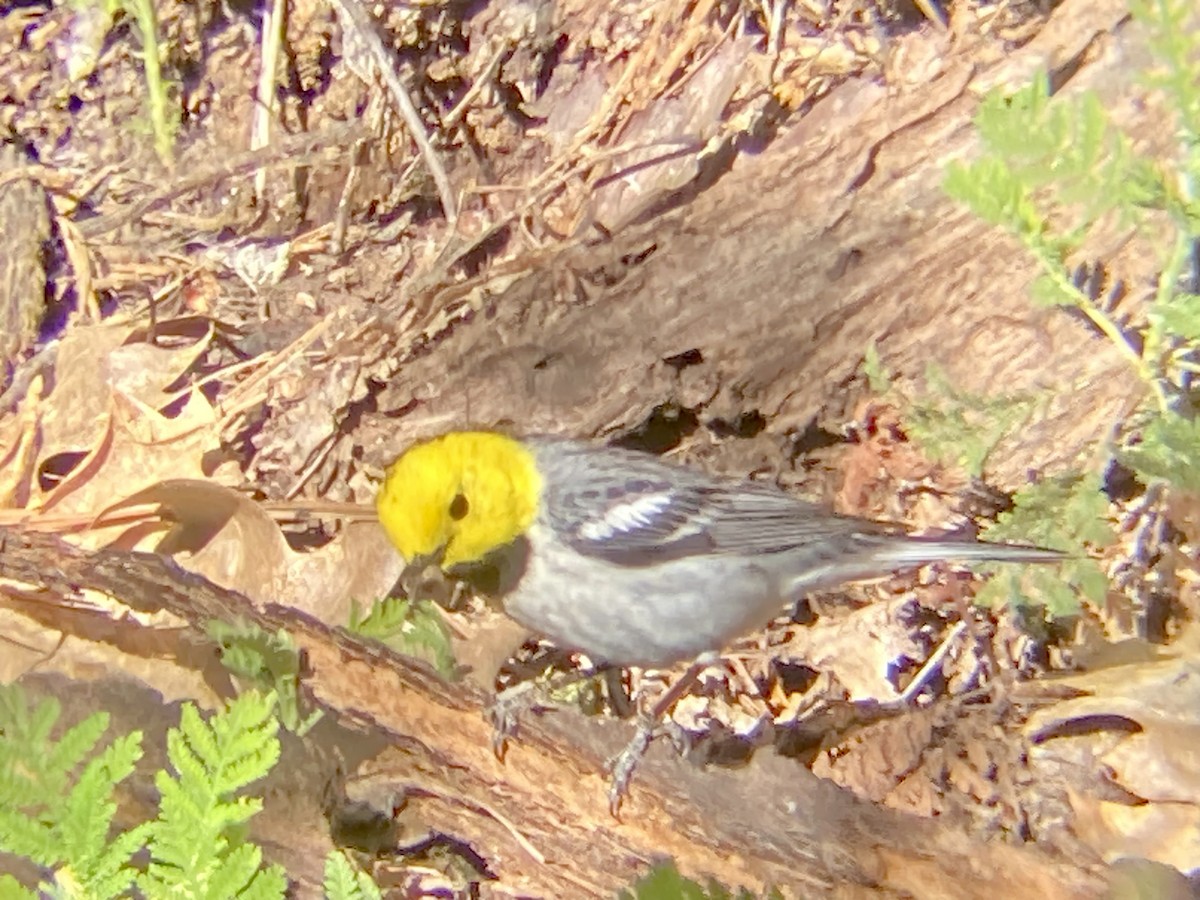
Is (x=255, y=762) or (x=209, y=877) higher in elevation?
(x=255, y=762)

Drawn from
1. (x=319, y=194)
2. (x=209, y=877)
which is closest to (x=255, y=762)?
(x=209, y=877)

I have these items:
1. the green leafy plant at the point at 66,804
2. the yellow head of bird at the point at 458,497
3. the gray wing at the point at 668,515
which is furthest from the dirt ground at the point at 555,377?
the green leafy plant at the point at 66,804

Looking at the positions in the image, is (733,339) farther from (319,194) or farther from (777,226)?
(319,194)

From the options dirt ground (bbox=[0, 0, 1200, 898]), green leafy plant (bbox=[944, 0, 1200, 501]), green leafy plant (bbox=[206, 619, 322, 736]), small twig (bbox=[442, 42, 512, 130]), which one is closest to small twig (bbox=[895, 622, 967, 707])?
dirt ground (bbox=[0, 0, 1200, 898])

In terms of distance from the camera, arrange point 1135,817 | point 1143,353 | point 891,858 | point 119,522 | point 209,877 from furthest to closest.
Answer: point 119,522
point 1143,353
point 1135,817
point 891,858
point 209,877

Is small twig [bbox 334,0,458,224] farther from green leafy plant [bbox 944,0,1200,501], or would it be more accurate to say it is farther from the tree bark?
the tree bark

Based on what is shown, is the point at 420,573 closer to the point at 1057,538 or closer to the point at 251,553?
the point at 251,553

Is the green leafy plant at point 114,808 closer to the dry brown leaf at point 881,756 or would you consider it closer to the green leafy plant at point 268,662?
the green leafy plant at point 268,662

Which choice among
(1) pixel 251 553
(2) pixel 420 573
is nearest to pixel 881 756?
(2) pixel 420 573
